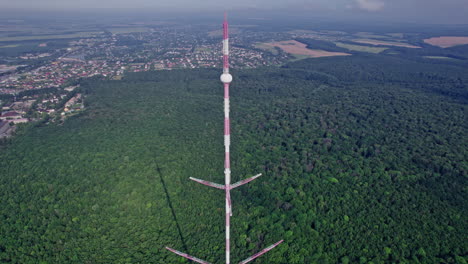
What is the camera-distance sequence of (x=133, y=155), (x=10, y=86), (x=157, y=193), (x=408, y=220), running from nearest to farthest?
(x=408, y=220)
(x=157, y=193)
(x=133, y=155)
(x=10, y=86)

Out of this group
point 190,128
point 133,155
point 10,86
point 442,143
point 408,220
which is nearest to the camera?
point 408,220

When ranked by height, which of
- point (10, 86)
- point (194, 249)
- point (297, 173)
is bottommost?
point (194, 249)

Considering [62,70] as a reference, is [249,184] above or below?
below

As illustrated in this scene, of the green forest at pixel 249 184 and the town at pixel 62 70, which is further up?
the town at pixel 62 70

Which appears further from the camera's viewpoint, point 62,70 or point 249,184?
point 62,70

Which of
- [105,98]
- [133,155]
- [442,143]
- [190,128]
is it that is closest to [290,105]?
[190,128]

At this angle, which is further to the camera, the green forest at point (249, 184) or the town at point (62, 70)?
the town at point (62, 70)

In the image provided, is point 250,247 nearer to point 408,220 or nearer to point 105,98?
point 408,220

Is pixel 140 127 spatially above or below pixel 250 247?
above
